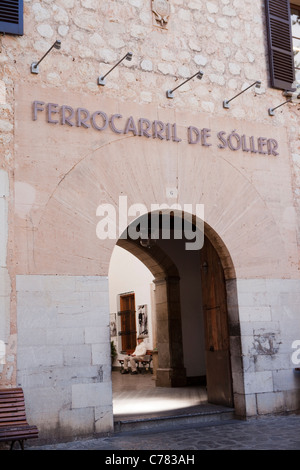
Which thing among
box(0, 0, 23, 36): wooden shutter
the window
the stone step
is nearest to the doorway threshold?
the stone step

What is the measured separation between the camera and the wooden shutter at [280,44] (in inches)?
322

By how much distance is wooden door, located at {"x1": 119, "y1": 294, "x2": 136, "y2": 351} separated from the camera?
16.0 m

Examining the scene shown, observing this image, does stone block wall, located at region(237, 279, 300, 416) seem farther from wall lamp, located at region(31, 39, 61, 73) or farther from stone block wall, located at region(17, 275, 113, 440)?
wall lamp, located at region(31, 39, 61, 73)

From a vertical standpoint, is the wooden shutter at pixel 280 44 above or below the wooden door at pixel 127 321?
above

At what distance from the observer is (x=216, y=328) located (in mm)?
7781

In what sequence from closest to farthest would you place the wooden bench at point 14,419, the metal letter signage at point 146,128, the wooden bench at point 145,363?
1. the wooden bench at point 14,419
2. the metal letter signage at point 146,128
3. the wooden bench at point 145,363

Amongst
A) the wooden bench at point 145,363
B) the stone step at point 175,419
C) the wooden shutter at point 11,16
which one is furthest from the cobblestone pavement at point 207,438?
the wooden bench at point 145,363

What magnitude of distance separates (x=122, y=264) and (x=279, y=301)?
375 inches

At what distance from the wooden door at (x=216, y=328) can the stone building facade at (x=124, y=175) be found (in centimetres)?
25

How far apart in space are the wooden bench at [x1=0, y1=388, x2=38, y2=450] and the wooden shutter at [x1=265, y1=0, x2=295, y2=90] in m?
5.64

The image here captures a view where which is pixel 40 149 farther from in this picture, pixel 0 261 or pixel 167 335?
pixel 167 335

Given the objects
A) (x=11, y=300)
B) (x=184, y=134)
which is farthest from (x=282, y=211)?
(x=11, y=300)

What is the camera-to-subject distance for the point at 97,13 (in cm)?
695

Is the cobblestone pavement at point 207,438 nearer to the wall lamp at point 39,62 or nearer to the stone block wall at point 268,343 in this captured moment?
the stone block wall at point 268,343
